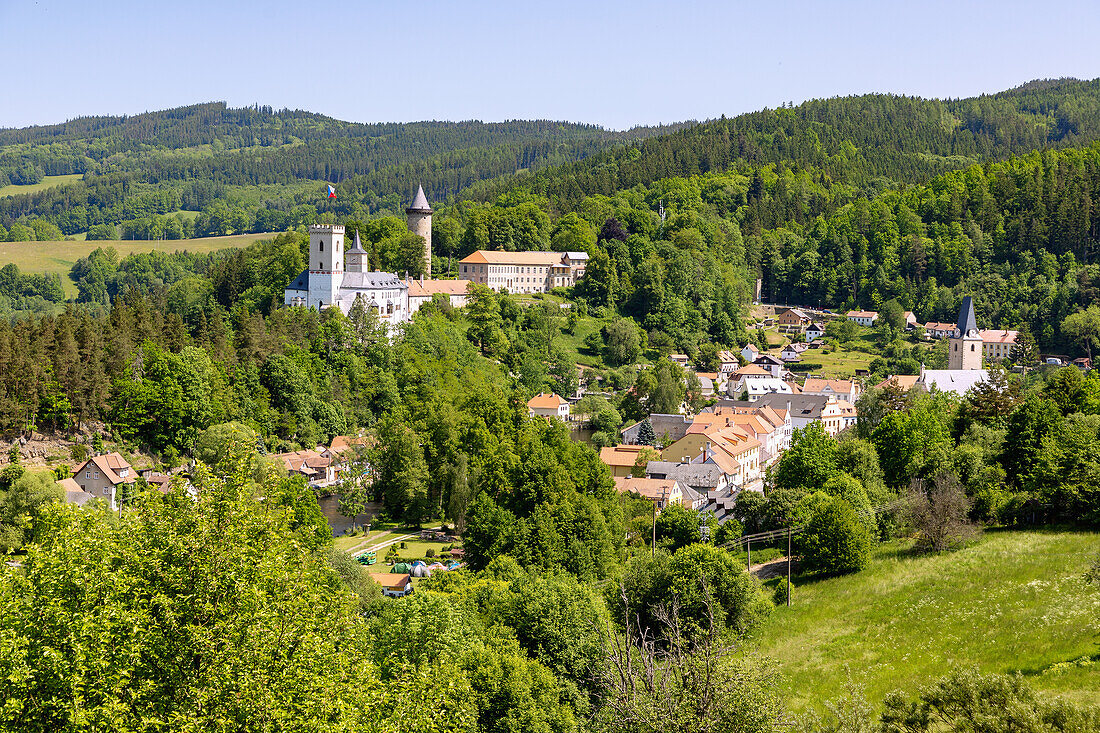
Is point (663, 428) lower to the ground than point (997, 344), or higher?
lower

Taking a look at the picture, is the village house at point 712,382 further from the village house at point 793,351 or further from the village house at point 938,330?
the village house at point 938,330

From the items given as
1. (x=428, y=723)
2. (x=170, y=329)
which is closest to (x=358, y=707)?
A: (x=428, y=723)

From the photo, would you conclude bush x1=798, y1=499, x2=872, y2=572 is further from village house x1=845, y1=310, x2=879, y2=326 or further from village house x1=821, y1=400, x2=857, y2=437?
village house x1=845, y1=310, x2=879, y2=326

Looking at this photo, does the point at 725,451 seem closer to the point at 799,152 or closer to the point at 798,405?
the point at 798,405

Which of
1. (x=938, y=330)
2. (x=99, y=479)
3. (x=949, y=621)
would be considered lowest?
(x=949, y=621)

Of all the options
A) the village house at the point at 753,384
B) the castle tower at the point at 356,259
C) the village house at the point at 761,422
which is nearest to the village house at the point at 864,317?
the village house at the point at 753,384

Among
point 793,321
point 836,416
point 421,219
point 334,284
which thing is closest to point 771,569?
point 836,416
